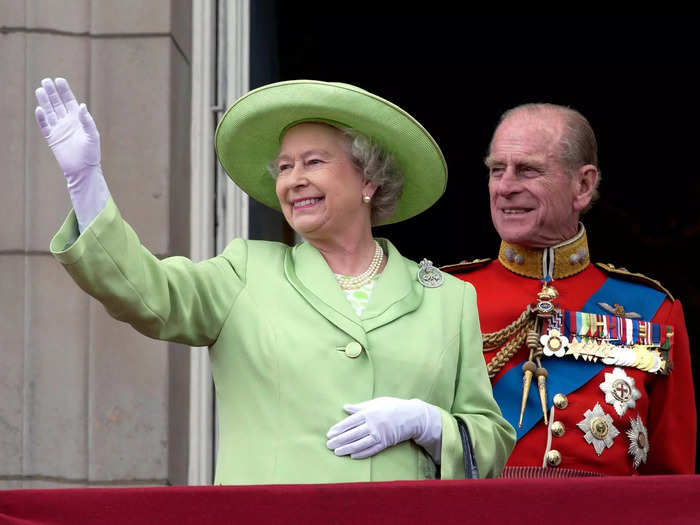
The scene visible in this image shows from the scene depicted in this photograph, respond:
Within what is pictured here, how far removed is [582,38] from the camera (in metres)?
7.52

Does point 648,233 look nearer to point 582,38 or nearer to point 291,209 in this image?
point 582,38

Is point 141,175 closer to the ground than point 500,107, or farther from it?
closer to the ground

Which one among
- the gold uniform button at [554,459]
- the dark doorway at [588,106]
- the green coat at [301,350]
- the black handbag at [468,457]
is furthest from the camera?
the dark doorway at [588,106]

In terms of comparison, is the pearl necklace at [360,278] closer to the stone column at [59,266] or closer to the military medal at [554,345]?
the military medal at [554,345]

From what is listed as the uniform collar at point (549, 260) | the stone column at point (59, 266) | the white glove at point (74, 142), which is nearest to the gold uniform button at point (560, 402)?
the uniform collar at point (549, 260)

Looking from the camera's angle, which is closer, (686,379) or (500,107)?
(686,379)

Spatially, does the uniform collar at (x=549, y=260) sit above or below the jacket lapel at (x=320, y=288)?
above

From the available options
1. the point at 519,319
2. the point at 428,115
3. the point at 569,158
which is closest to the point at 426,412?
the point at 519,319

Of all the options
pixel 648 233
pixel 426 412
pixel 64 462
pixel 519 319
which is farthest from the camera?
pixel 648 233

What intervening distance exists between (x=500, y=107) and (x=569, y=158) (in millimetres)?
2555

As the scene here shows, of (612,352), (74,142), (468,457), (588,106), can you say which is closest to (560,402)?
(612,352)

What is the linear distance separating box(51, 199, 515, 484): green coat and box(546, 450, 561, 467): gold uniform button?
25.7 inches

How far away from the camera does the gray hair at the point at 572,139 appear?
5.01 metres

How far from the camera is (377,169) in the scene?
4090mm
